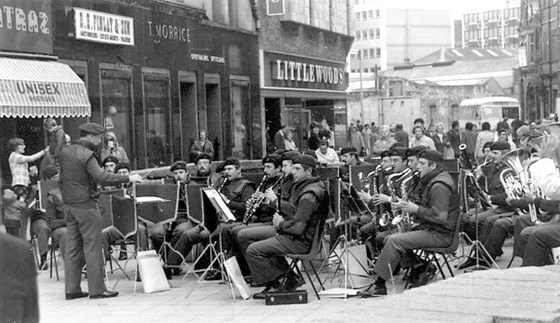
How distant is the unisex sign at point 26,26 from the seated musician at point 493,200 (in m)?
9.35

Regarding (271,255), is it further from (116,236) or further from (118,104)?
(118,104)

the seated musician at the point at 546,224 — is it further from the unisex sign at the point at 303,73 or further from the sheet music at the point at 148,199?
the unisex sign at the point at 303,73

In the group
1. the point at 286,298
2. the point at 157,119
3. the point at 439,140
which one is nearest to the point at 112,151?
the point at 157,119

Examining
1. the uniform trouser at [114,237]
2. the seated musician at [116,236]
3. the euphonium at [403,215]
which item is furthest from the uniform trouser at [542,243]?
the seated musician at [116,236]

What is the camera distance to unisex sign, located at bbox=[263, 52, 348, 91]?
104 ft

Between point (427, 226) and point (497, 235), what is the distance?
6.48 feet

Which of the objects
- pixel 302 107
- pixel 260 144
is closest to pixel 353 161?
pixel 260 144

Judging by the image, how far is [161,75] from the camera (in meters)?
24.0

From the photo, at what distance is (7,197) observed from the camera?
45.6 ft

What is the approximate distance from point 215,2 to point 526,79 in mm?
59796

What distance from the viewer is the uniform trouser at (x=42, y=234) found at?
41.1 feet

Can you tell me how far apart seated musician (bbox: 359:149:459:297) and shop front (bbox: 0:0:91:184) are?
30.9 ft

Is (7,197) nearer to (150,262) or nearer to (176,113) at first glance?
(150,262)

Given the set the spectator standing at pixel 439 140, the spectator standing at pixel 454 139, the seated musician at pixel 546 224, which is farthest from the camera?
the spectator standing at pixel 454 139
